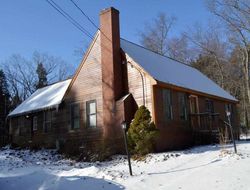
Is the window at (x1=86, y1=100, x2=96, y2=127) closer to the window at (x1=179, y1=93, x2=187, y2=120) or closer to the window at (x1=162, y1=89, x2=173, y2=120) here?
the window at (x1=162, y1=89, x2=173, y2=120)

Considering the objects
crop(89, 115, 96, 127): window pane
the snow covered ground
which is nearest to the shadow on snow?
the snow covered ground

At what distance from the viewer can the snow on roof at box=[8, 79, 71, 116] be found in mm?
23200

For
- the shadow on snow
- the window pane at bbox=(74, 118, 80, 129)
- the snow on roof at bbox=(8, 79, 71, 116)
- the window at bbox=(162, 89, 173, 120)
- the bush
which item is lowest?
the shadow on snow

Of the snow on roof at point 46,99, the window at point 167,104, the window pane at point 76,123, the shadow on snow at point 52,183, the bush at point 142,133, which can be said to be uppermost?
the snow on roof at point 46,99

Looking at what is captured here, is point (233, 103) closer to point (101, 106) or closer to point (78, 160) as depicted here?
point (101, 106)

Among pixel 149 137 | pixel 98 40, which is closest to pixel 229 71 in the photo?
pixel 98 40

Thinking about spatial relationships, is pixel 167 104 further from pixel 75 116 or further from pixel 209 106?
pixel 209 106

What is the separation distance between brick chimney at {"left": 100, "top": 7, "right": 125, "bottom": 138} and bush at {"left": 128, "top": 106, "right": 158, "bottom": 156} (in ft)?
6.12

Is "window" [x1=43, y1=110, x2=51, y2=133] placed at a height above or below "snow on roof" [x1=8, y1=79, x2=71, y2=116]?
below

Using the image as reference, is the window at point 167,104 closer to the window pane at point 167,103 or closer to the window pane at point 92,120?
the window pane at point 167,103

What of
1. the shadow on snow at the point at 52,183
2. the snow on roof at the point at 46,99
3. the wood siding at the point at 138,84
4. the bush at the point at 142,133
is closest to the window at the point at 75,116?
the snow on roof at the point at 46,99

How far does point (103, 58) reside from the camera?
62.0 feet

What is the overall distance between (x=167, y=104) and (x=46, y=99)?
1025 centimetres

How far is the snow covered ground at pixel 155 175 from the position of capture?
32.8 ft
